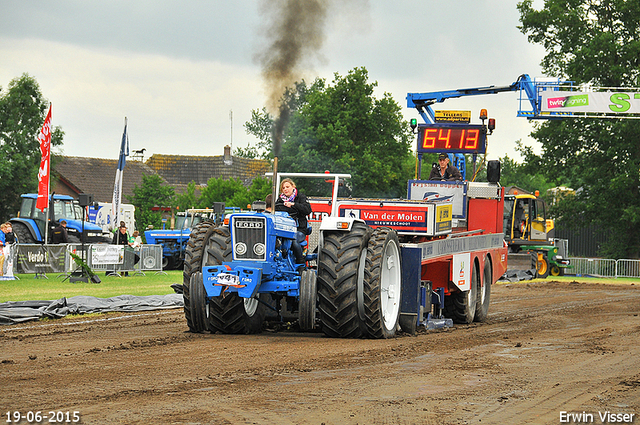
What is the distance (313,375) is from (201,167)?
202ft

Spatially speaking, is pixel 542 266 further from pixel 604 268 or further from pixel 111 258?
pixel 111 258

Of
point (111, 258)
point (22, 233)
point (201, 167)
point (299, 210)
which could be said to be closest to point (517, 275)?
point (111, 258)

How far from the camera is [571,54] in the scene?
1635 inches

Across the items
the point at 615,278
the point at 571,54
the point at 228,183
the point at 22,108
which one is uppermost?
the point at 571,54

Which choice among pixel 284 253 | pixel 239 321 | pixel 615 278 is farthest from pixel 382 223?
pixel 615 278

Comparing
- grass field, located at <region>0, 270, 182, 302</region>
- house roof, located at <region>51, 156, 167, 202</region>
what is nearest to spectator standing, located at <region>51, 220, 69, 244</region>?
grass field, located at <region>0, 270, 182, 302</region>

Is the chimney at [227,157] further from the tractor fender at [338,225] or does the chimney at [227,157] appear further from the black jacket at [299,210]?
the tractor fender at [338,225]

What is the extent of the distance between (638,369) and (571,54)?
35882 mm

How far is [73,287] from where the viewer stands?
20.1m

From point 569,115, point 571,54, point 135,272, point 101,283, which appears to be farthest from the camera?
point 571,54

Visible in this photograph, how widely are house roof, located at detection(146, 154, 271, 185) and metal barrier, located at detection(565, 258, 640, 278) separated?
32.7 m

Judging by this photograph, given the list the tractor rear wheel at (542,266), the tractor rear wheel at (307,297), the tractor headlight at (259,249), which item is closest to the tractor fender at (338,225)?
the tractor rear wheel at (307,297)

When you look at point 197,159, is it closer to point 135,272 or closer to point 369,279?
point 135,272

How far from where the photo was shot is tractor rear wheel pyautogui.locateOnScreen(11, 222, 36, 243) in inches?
1060
